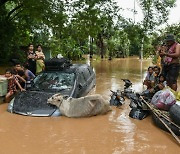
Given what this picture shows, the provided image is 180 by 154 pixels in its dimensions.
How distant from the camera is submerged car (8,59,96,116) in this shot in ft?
24.8

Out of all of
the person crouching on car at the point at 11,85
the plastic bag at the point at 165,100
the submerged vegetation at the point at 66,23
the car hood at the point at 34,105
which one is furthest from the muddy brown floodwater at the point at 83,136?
the submerged vegetation at the point at 66,23

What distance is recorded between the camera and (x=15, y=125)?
22.6ft

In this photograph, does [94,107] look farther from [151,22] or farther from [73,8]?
[151,22]

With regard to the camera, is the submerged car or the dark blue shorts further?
the dark blue shorts

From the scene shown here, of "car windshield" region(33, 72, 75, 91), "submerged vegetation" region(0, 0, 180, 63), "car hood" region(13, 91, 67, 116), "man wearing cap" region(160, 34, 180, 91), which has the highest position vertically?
"submerged vegetation" region(0, 0, 180, 63)

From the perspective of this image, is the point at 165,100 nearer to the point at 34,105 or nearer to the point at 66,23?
the point at 34,105

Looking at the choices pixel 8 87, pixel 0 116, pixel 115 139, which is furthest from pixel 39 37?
pixel 115 139

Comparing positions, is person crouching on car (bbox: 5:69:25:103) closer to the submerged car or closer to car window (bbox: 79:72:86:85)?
the submerged car

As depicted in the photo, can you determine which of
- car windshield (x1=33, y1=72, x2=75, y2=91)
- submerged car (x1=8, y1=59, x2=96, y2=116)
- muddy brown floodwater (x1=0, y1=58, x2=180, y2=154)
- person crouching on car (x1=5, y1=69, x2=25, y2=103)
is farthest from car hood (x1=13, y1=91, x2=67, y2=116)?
person crouching on car (x1=5, y1=69, x2=25, y2=103)

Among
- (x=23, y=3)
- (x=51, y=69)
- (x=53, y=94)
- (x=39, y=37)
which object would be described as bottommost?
(x=53, y=94)

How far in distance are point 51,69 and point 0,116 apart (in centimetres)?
232

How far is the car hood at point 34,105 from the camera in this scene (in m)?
7.45

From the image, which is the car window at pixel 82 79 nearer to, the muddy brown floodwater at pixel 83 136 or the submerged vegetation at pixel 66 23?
the muddy brown floodwater at pixel 83 136

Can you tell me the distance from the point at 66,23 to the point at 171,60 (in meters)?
12.5
